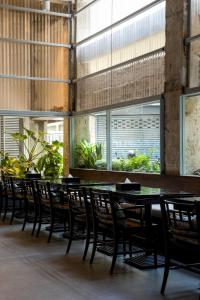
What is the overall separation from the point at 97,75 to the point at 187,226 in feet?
23.5

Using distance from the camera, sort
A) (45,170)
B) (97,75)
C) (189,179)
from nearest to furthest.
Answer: (189,179)
(97,75)
(45,170)

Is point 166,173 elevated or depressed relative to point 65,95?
depressed

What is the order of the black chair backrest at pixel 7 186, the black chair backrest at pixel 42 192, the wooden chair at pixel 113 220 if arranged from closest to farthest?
the wooden chair at pixel 113 220 < the black chair backrest at pixel 42 192 < the black chair backrest at pixel 7 186

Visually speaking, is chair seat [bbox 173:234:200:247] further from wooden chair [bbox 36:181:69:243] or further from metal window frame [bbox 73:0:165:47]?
metal window frame [bbox 73:0:165:47]

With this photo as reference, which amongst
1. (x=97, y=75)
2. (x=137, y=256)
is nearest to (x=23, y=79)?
(x=97, y=75)

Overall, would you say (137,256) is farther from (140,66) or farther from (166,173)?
(140,66)

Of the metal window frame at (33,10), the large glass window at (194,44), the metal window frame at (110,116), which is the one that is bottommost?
the metal window frame at (110,116)

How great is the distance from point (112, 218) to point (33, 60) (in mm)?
7343

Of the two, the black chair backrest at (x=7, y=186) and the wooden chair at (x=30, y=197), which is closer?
the wooden chair at (x=30, y=197)

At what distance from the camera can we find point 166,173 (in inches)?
330

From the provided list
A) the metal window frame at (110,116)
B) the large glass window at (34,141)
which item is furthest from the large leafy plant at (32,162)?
the metal window frame at (110,116)

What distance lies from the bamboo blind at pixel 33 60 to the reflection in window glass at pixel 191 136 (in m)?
4.67

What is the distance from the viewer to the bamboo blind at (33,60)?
11.5m

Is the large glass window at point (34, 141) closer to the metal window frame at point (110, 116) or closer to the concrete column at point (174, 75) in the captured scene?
the metal window frame at point (110, 116)
